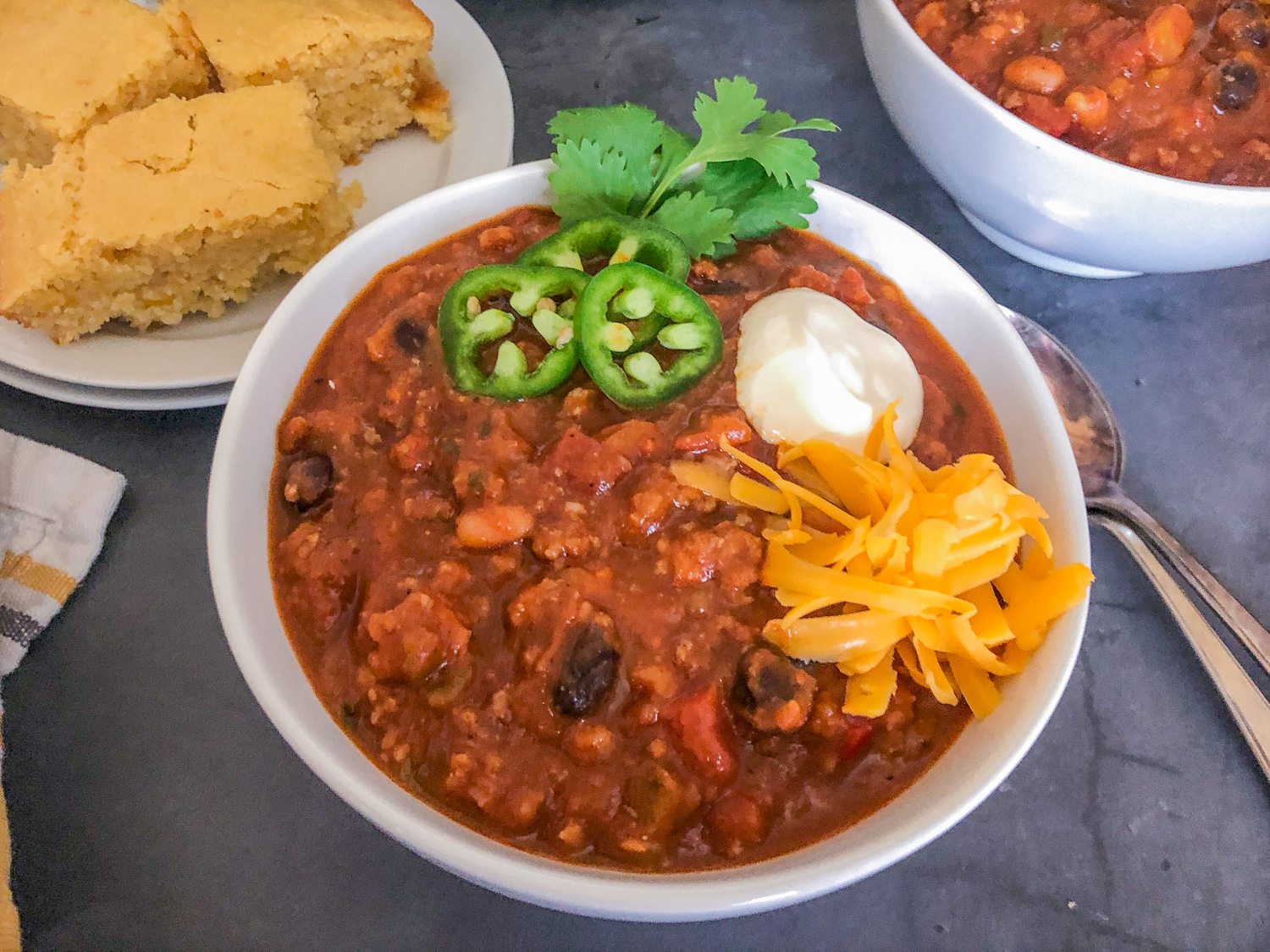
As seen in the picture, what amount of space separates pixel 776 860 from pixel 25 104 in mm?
3005

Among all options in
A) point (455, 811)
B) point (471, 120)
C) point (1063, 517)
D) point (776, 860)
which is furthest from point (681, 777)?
point (471, 120)

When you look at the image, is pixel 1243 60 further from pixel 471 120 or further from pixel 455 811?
pixel 455 811

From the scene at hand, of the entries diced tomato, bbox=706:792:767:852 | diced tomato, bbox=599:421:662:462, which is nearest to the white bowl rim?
diced tomato, bbox=599:421:662:462

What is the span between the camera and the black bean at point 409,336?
223 centimetres

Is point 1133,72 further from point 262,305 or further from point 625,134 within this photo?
point 262,305

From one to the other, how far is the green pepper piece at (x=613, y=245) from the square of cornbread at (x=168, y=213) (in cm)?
87

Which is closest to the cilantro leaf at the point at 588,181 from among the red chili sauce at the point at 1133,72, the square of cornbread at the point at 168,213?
the square of cornbread at the point at 168,213

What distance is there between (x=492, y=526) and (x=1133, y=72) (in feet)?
7.32

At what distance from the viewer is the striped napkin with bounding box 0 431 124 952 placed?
2.32 m

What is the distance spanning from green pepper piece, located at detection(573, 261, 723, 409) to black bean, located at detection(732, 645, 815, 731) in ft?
2.21

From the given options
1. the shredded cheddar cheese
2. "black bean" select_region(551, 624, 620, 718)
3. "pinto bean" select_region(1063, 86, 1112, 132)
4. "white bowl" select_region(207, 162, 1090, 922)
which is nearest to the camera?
"white bowl" select_region(207, 162, 1090, 922)

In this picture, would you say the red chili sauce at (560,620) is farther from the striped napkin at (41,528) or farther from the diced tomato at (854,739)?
the striped napkin at (41,528)

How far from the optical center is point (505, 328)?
2.21 meters

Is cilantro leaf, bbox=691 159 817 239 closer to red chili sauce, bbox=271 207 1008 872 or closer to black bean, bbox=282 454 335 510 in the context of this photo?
red chili sauce, bbox=271 207 1008 872
